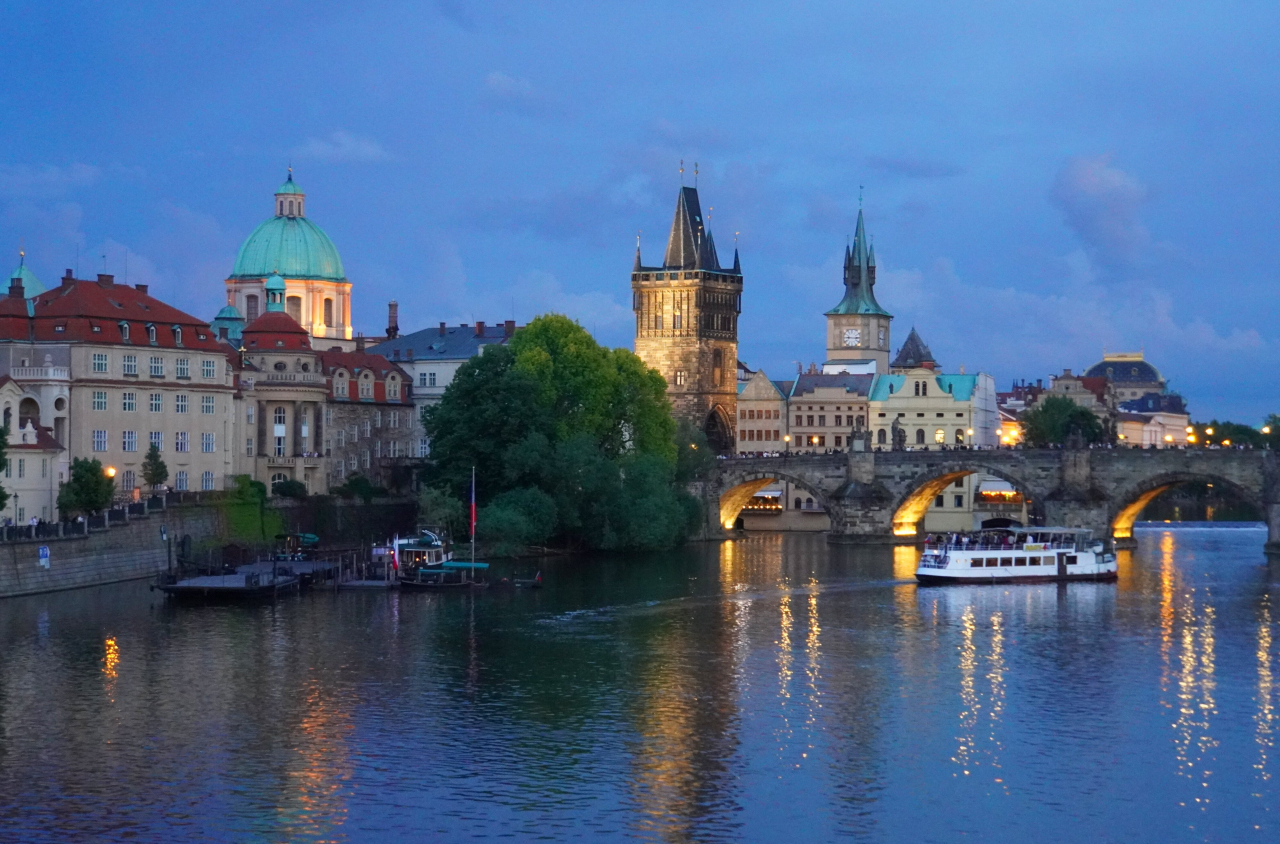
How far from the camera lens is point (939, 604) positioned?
3354 inches

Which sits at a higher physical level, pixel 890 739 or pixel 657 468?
pixel 657 468

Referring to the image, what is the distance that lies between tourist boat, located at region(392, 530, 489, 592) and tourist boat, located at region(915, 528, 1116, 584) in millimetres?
21771

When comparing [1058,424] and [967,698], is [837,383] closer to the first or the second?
[1058,424]

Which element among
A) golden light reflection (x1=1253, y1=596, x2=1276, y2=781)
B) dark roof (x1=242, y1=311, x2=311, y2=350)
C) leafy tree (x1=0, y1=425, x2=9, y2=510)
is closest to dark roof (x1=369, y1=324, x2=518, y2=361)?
dark roof (x1=242, y1=311, x2=311, y2=350)

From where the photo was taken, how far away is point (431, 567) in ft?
295

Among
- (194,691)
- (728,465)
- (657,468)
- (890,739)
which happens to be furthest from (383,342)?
(890,739)

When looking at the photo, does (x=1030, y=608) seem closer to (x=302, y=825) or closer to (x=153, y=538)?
(x=153, y=538)

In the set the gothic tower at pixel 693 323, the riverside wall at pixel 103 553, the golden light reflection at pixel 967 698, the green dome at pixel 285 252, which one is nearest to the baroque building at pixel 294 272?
the green dome at pixel 285 252

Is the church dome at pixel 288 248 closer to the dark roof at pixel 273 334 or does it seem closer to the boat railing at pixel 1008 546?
the dark roof at pixel 273 334

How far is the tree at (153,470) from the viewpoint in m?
92.8

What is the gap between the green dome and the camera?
479ft

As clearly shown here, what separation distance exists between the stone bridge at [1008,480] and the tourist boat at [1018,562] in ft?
60.1

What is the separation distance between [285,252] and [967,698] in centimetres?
9727

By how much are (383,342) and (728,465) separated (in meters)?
28.5
